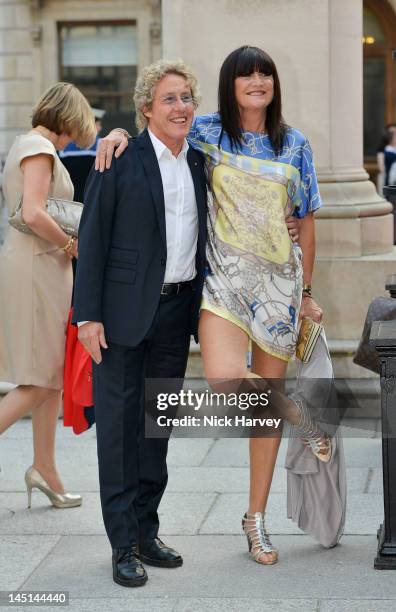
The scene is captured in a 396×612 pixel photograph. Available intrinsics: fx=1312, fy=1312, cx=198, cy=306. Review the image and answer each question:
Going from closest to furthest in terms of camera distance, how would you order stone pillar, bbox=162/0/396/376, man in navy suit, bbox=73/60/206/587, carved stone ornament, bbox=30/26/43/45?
man in navy suit, bbox=73/60/206/587 < stone pillar, bbox=162/0/396/376 < carved stone ornament, bbox=30/26/43/45

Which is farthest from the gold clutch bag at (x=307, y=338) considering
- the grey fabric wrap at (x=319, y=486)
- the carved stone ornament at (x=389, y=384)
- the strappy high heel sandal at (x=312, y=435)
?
the carved stone ornament at (x=389, y=384)

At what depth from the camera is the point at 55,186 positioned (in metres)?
5.81

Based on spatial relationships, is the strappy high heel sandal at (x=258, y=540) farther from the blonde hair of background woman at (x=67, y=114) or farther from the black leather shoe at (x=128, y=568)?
the blonde hair of background woman at (x=67, y=114)

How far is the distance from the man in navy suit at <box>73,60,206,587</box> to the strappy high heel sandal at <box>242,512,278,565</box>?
46 cm

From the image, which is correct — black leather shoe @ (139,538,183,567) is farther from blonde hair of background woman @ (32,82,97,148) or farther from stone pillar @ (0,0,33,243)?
stone pillar @ (0,0,33,243)

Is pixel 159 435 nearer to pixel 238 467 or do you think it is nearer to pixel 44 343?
pixel 44 343

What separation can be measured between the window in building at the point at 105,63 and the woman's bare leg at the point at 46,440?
16906 mm

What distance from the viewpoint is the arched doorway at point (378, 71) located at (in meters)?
21.5

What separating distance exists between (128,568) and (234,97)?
5.78ft

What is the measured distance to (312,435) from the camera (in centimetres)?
505

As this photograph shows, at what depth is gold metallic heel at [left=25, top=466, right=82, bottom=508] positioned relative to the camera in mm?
5859

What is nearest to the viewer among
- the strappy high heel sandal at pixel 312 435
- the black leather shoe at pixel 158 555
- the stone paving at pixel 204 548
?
the stone paving at pixel 204 548

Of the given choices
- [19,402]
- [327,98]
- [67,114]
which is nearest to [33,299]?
[19,402]

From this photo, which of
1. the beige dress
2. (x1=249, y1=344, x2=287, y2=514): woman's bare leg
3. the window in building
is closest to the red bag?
the beige dress
